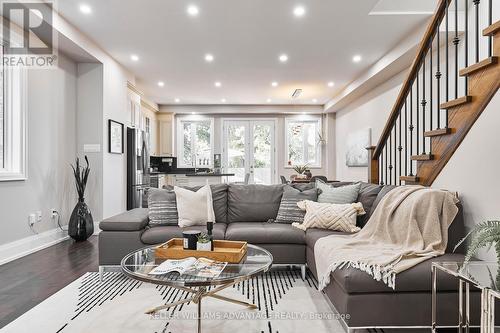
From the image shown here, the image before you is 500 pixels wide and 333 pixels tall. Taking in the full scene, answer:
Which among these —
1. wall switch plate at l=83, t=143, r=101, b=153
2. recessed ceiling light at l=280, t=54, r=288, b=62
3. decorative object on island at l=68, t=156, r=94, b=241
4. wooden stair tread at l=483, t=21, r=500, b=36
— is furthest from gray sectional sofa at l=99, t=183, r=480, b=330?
recessed ceiling light at l=280, t=54, r=288, b=62

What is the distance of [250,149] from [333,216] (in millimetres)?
6666

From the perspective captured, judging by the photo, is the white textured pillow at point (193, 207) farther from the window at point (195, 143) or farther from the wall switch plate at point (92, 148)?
the window at point (195, 143)

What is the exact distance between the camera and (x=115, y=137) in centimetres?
552

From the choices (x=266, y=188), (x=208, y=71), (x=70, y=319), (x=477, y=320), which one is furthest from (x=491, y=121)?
(x=208, y=71)

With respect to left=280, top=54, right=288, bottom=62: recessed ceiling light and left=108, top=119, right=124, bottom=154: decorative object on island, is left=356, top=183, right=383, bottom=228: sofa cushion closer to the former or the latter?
left=280, top=54, right=288, bottom=62: recessed ceiling light

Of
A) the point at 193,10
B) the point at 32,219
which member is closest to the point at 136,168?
the point at 32,219

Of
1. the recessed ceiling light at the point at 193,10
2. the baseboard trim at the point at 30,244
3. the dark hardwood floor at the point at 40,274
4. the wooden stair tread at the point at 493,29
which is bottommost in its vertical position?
the dark hardwood floor at the point at 40,274

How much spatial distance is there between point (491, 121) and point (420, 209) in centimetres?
76

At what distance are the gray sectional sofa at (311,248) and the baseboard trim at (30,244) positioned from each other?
143 cm

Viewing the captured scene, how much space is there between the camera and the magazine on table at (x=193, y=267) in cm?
183

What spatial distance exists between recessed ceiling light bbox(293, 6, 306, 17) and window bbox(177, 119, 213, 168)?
19.5 ft

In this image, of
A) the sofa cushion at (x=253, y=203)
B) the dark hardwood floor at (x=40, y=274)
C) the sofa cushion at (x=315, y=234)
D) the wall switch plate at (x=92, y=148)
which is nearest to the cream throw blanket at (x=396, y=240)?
the sofa cushion at (x=315, y=234)

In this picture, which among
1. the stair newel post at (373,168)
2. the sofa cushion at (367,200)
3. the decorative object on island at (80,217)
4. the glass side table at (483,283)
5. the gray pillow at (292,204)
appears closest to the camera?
the glass side table at (483,283)

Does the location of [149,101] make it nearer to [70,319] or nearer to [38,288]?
[38,288]
